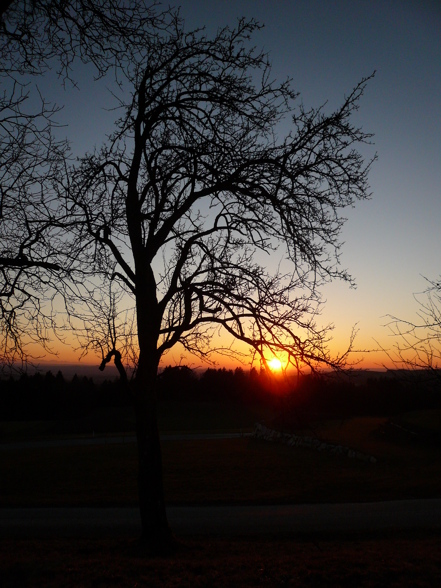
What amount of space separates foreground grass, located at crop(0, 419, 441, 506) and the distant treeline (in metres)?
2.41

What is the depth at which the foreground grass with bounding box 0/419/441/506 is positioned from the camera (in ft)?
51.9

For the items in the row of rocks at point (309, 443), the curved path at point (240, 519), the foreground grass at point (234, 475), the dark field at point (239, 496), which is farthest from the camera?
the row of rocks at point (309, 443)

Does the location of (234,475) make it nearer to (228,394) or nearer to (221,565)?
(221,565)

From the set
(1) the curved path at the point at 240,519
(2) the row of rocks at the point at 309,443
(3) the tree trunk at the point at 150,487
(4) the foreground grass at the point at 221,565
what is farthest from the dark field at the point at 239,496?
(1) the curved path at the point at 240,519

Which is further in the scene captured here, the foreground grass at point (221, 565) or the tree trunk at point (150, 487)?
the tree trunk at point (150, 487)

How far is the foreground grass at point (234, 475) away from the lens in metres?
15.8

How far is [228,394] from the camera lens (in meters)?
62.5

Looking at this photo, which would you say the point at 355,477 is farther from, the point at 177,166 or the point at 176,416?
the point at 176,416

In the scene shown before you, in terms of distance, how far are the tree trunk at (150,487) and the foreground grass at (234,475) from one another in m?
7.59

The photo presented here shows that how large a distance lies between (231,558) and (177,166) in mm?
6351

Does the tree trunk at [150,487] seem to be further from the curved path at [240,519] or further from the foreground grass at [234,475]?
the foreground grass at [234,475]

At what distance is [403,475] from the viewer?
59.8ft

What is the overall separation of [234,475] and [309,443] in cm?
867

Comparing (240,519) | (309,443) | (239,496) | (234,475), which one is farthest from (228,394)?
(240,519)
